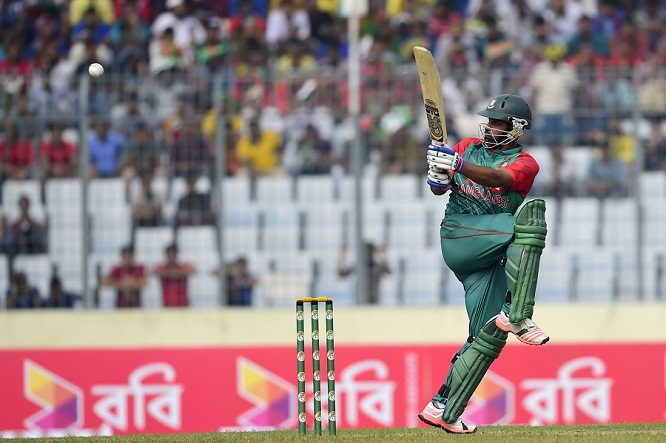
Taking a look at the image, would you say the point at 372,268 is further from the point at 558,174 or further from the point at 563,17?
the point at 563,17

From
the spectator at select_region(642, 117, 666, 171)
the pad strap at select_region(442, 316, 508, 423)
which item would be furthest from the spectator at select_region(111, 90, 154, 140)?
the pad strap at select_region(442, 316, 508, 423)

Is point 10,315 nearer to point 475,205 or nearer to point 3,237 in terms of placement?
point 3,237

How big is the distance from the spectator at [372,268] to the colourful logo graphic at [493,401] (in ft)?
4.52

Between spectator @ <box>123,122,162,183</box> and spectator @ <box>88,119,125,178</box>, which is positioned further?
spectator @ <box>123,122,162,183</box>

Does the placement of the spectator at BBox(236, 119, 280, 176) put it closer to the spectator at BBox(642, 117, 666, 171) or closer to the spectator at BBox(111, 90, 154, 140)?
the spectator at BBox(111, 90, 154, 140)

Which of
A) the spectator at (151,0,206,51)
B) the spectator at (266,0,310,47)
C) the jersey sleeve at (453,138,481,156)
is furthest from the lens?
the spectator at (266,0,310,47)

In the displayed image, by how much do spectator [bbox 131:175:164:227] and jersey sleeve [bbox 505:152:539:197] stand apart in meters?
6.16

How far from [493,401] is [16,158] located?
526cm

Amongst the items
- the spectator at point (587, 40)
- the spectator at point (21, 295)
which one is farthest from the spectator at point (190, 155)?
the spectator at point (587, 40)

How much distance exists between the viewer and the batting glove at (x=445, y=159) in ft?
25.8

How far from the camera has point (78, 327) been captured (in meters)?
13.6

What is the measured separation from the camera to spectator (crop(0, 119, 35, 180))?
45.1 ft

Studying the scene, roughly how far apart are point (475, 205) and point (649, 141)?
586 cm

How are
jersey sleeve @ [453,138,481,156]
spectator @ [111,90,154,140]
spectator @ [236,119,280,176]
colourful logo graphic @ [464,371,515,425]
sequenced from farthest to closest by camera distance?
1. spectator @ [236,119,280,176]
2. spectator @ [111,90,154,140]
3. colourful logo graphic @ [464,371,515,425]
4. jersey sleeve @ [453,138,481,156]
